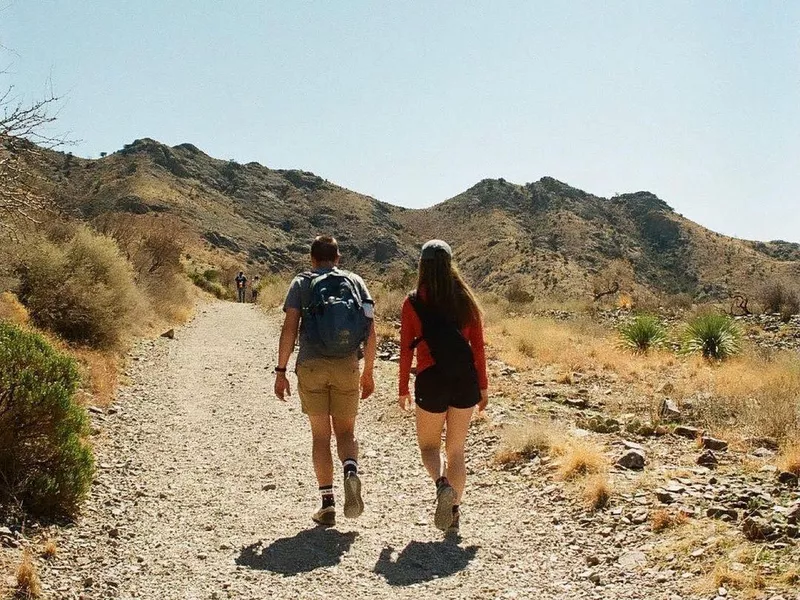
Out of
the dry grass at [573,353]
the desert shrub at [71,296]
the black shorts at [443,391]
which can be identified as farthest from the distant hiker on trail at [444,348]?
the desert shrub at [71,296]

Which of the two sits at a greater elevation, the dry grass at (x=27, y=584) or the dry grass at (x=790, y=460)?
the dry grass at (x=790, y=460)

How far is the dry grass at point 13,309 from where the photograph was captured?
10.4m

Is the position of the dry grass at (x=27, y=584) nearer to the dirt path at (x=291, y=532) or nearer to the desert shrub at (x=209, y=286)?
the dirt path at (x=291, y=532)

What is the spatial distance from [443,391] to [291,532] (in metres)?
1.69

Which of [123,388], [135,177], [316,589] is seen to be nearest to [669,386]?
[316,589]

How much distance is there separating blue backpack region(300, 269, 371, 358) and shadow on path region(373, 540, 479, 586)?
1.52 meters

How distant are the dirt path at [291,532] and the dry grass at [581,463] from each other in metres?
0.26

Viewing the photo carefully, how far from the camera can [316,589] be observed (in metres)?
4.07

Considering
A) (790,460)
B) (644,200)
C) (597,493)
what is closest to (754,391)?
(790,460)

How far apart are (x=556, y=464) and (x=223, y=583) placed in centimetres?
354

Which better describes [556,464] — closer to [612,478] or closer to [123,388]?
[612,478]

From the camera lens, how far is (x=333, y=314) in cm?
477

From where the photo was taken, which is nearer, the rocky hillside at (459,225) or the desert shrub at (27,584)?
the desert shrub at (27,584)

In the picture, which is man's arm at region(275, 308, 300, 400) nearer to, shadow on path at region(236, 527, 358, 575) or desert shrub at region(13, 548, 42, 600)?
shadow on path at region(236, 527, 358, 575)
